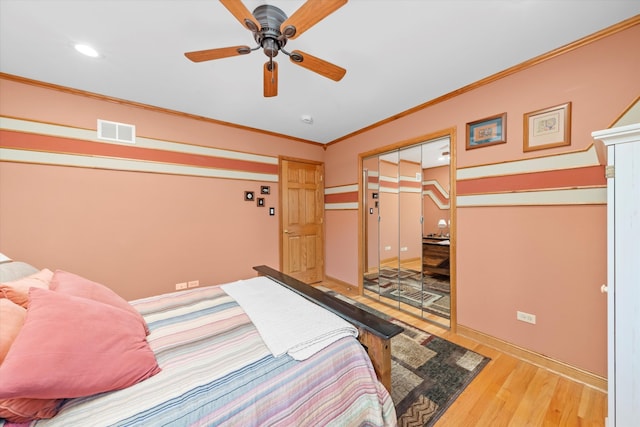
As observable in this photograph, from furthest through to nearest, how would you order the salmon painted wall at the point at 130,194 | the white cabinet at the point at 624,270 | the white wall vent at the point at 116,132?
the white wall vent at the point at 116,132
the salmon painted wall at the point at 130,194
the white cabinet at the point at 624,270

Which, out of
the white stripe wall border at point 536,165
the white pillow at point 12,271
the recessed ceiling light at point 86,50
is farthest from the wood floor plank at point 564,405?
the recessed ceiling light at point 86,50

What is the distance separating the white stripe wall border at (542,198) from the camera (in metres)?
1.69

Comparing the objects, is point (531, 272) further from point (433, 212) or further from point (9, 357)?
point (9, 357)

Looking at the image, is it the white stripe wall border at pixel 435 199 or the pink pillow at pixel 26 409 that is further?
the white stripe wall border at pixel 435 199

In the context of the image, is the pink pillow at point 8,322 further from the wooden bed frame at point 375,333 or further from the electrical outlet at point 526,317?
the electrical outlet at point 526,317

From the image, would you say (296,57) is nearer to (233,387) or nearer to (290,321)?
(290,321)

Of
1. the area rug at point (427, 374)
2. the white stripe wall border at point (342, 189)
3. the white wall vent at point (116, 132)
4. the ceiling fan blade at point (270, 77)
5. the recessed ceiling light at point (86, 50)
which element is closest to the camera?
the area rug at point (427, 374)

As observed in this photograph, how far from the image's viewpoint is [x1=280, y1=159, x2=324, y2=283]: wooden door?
12.6 ft

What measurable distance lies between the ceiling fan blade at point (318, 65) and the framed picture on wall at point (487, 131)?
1545 mm

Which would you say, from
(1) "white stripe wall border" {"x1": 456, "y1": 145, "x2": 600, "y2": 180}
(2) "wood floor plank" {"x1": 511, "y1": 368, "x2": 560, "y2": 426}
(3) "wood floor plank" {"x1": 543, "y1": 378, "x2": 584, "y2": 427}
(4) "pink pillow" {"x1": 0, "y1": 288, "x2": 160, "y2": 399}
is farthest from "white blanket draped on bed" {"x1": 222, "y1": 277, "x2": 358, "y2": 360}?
(1) "white stripe wall border" {"x1": 456, "y1": 145, "x2": 600, "y2": 180}

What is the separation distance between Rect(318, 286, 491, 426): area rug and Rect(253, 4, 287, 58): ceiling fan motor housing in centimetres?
253

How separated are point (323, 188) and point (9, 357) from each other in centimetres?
383

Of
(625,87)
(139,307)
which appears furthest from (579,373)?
(139,307)

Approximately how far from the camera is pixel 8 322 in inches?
34.2
